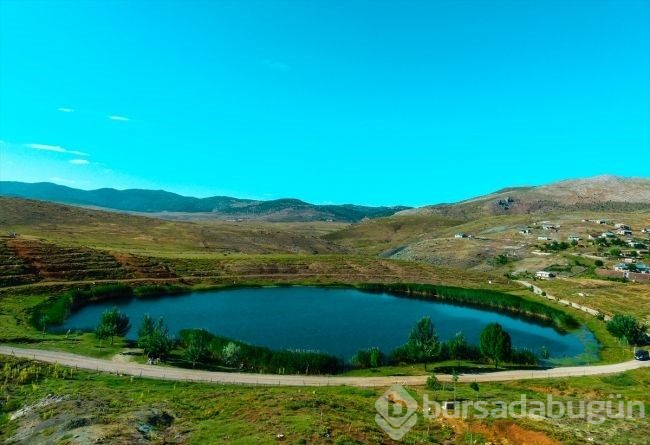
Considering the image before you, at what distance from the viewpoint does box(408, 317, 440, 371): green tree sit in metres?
83.6

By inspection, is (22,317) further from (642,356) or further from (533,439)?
(642,356)

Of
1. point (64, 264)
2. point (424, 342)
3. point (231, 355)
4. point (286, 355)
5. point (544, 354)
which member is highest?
point (64, 264)

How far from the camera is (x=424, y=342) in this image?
85000mm

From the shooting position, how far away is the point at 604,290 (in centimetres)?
16000

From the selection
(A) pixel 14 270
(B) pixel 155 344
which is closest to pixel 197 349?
(B) pixel 155 344

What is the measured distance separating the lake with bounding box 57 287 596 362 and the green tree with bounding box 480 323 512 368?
19.1 m

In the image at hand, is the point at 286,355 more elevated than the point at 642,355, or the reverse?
the point at 642,355

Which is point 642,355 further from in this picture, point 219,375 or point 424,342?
point 219,375

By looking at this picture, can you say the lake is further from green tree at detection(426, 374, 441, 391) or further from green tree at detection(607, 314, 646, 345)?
green tree at detection(426, 374, 441, 391)

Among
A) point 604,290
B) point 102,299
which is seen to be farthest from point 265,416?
point 604,290

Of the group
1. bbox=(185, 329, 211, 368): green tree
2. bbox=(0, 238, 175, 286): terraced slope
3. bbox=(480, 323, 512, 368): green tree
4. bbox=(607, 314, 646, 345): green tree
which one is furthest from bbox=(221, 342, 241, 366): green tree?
bbox=(607, 314, 646, 345): green tree

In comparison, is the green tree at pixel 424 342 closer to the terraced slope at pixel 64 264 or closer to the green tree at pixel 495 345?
the green tree at pixel 495 345

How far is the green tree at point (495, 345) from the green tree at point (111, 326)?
71710 millimetres

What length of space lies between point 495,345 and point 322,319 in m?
50.4
